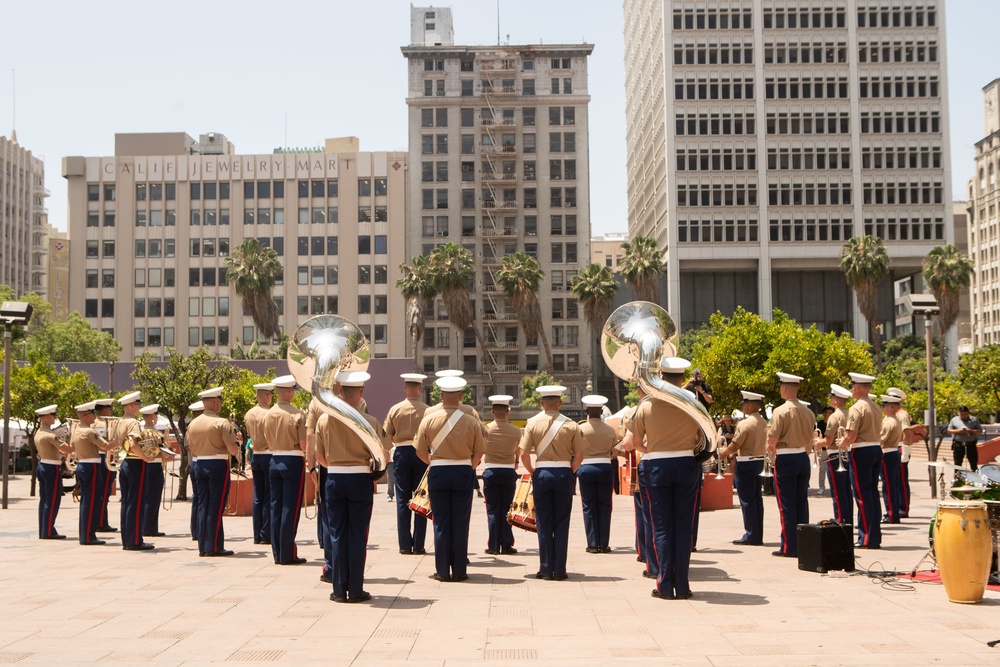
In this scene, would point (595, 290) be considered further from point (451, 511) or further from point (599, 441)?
point (451, 511)

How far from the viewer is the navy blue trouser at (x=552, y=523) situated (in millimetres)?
11523

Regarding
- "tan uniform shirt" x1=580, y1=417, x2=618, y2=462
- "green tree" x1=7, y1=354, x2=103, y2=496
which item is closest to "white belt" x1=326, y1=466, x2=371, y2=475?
"tan uniform shirt" x1=580, y1=417, x2=618, y2=462

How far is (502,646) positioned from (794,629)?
235cm

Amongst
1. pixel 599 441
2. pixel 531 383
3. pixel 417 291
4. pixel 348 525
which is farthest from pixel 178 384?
pixel 531 383

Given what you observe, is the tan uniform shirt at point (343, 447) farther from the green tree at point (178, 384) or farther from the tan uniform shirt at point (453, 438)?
the green tree at point (178, 384)

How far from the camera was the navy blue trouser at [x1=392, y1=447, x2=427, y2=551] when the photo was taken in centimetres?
1342

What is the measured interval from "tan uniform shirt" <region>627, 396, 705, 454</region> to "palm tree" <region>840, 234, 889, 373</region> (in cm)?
7473

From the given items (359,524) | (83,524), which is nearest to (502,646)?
(359,524)

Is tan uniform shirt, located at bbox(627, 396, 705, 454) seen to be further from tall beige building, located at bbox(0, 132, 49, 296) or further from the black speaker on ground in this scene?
tall beige building, located at bbox(0, 132, 49, 296)

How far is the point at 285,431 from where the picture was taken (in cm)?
1312

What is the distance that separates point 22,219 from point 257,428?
455 ft

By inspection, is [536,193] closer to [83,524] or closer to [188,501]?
[188,501]

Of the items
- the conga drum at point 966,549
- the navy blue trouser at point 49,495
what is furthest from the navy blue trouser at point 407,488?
the conga drum at point 966,549

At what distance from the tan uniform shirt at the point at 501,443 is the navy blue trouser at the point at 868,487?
4.21 m
